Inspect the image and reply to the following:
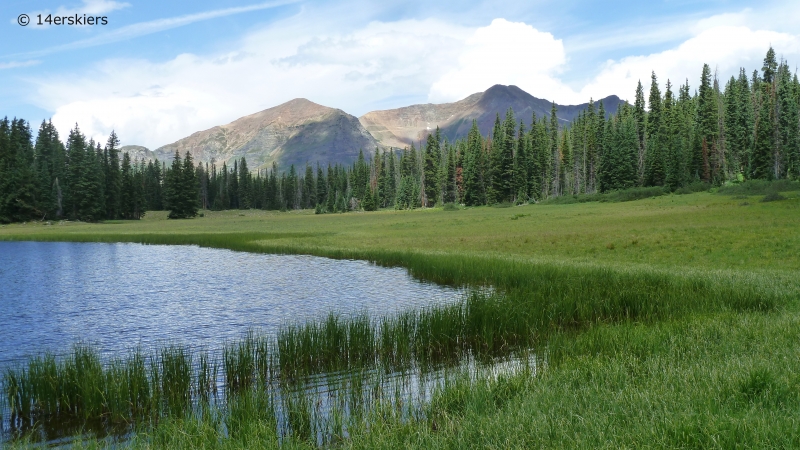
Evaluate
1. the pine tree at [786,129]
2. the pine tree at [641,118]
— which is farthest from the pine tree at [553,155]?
the pine tree at [786,129]

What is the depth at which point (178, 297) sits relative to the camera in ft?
79.2

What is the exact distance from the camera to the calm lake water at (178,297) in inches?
669

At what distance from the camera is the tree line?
304 feet

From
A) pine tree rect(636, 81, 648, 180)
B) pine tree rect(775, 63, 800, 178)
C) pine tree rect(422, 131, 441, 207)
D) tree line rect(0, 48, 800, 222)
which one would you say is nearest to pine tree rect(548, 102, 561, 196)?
tree line rect(0, 48, 800, 222)

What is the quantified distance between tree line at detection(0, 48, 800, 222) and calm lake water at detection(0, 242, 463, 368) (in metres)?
75.5

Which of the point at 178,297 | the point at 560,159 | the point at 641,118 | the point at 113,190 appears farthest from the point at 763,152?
the point at 113,190

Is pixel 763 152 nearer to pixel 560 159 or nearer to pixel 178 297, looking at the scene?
pixel 560 159

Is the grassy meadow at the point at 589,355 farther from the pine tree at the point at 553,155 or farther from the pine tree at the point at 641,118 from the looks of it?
the pine tree at the point at 553,155

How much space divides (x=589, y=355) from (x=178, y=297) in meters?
19.2

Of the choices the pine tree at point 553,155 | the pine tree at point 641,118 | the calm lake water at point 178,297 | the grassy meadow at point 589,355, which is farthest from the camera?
the pine tree at point 553,155

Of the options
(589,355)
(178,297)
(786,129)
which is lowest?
(178,297)

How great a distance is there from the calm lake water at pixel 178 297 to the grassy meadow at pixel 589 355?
11.6 ft

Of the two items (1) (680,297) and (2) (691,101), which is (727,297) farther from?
(2) (691,101)

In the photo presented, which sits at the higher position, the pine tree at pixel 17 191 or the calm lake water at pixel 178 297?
the pine tree at pixel 17 191
